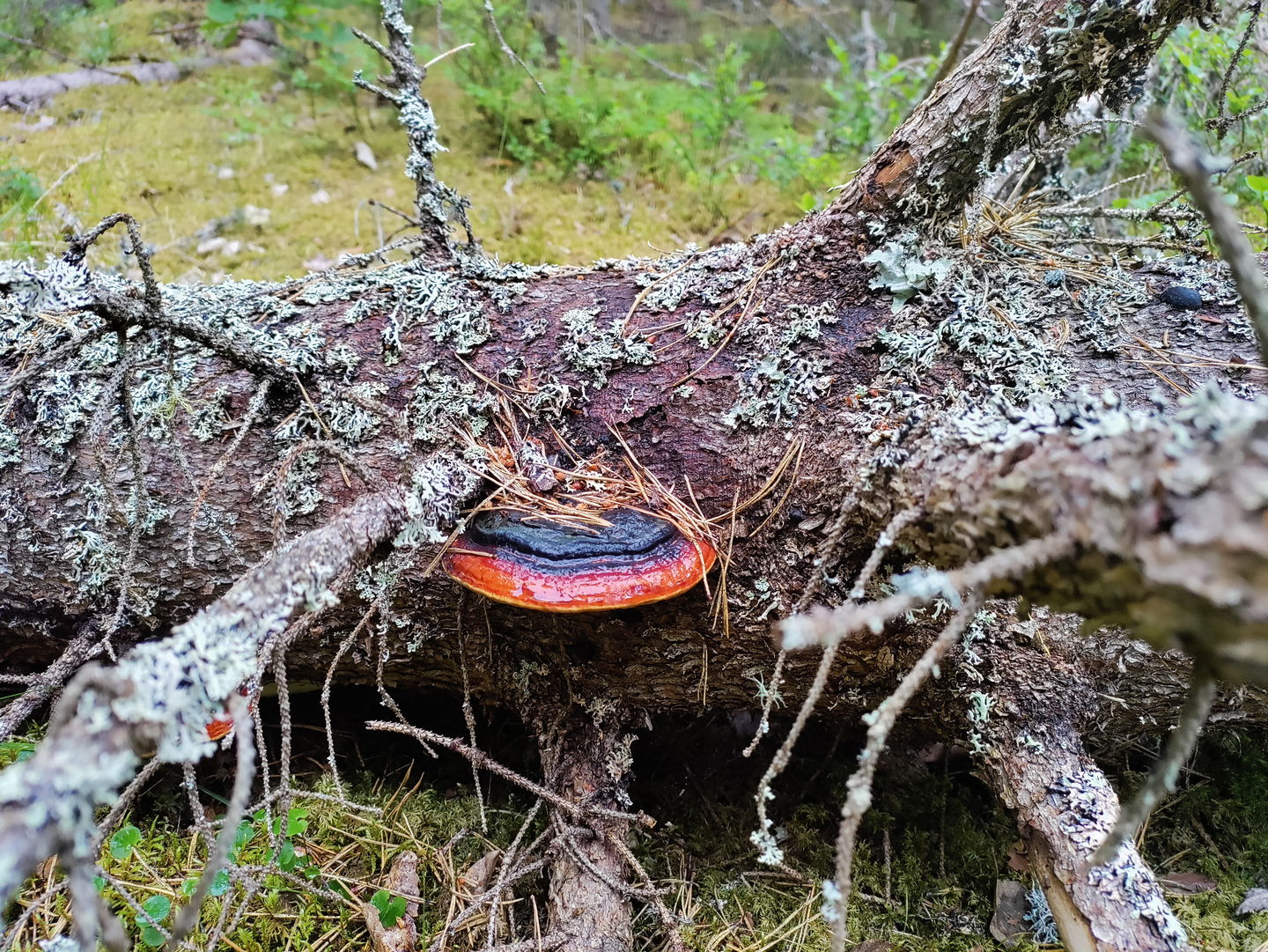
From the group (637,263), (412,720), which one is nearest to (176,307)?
(637,263)

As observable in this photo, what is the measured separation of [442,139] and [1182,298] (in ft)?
18.7

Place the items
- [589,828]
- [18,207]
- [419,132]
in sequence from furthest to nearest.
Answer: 1. [18,207]
2. [419,132]
3. [589,828]

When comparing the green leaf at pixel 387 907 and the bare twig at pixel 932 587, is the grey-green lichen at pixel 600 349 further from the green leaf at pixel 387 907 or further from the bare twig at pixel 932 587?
the green leaf at pixel 387 907

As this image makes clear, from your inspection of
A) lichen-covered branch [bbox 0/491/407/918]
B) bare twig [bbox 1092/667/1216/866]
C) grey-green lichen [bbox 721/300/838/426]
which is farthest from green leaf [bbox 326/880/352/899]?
bare twig [bbox 1092/667/1216/866]

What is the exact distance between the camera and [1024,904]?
2.54 metres

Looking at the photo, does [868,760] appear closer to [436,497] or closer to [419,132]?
[436,497]

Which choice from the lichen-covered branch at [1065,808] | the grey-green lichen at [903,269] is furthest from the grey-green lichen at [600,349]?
the lichen-covered branch at [1065,808]

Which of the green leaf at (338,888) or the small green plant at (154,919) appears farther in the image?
the green leaf at (338,888)

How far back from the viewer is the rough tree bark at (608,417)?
2.06 m

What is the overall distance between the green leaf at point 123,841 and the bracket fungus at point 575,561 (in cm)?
151

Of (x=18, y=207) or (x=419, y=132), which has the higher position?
(x=419, y=132)

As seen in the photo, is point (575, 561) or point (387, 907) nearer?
point (575, 561)

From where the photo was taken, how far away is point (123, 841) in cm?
245

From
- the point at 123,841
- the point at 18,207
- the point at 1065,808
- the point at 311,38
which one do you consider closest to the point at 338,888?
the point at 123,841
